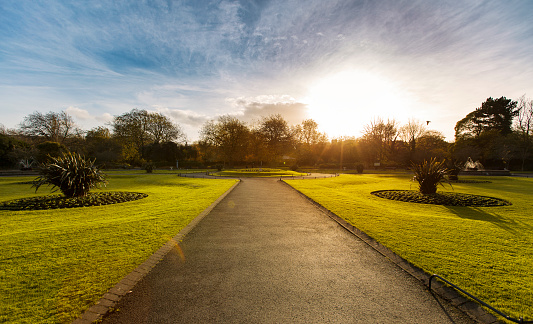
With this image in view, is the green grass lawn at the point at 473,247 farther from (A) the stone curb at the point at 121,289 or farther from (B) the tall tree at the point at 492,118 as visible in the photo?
(B) the tall tree at the point at 492,118

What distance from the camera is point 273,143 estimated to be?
5791 centimetres

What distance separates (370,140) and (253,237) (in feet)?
203

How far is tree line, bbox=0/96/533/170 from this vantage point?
42.8 metres

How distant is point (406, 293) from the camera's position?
325cm

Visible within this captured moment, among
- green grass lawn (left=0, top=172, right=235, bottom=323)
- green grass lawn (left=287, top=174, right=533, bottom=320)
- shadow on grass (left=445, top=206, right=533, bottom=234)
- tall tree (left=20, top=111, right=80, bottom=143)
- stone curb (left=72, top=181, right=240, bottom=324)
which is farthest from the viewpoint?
tall tree (left=20, top=111, right=80, bottom=143)

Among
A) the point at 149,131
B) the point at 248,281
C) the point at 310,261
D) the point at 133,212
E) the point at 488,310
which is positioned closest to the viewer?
the point at 488,310

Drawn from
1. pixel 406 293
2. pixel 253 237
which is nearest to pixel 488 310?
pixel 406 293

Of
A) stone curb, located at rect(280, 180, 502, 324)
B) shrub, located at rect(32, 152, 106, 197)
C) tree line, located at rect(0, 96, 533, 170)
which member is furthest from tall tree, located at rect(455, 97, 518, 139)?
shrub, located at rect(32, 152, 106, 197)

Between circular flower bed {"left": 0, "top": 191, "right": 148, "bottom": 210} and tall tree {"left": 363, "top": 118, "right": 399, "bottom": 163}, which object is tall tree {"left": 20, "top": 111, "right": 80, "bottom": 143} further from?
tall tree {"left": 363, "top": 118, "right": 399, "bottom": 163}

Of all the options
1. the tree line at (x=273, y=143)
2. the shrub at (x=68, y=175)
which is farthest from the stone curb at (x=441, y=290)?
the tree line at (x=273, y=143)

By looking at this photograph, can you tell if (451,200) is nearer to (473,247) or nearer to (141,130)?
(473,247)

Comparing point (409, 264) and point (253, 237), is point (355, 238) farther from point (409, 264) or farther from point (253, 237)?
point (253, 237)

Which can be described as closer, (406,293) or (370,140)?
(406,293)

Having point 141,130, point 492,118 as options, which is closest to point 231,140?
point 141,130
